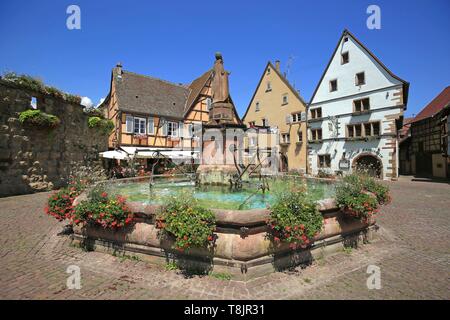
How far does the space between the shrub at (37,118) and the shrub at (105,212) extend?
11.2m

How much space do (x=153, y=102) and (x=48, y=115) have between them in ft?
38.2

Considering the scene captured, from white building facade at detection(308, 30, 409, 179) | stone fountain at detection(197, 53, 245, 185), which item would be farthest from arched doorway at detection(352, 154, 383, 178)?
stone fountain at detection(197, 53, 245, 185)

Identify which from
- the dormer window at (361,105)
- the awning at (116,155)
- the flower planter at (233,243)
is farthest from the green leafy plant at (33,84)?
the dormer window at (361,105)

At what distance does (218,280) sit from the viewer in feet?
13.0

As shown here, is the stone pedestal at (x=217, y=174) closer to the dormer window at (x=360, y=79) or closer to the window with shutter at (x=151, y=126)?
the window with shutter at (x=151, y=126)

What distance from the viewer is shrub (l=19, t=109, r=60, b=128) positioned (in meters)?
12.7

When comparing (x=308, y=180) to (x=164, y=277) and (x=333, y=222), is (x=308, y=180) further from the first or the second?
(x=164, y=277)

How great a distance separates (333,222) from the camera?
513cm

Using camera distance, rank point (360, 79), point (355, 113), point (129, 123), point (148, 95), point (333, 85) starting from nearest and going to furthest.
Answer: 1. point (129, 123)
2. point (355, 113)
3. point (360, 79)
4. point (148, 95)
5. point (333, 85)

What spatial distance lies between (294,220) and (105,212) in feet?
11.9

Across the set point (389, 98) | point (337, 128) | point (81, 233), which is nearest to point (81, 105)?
point (81, 233)

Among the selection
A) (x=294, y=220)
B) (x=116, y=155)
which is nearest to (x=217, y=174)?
(x=294, y=220)

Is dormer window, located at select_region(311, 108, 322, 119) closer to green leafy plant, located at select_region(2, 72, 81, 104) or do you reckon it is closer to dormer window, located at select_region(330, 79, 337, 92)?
dormer window, located at select_region(330, 79, 337, 92)

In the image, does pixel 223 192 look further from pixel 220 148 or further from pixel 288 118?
pixel 288 118
